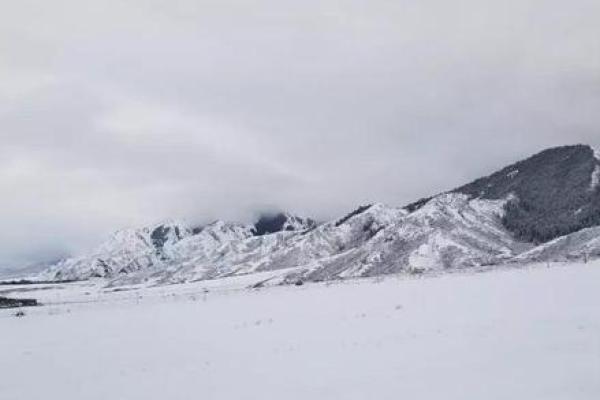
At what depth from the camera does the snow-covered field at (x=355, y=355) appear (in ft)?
50.9

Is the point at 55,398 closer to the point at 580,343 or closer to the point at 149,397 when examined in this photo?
the point at 149,397

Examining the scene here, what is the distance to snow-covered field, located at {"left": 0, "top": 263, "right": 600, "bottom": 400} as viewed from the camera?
1552 centimetres

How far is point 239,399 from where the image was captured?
16219 mm

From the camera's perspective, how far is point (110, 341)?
34.0m

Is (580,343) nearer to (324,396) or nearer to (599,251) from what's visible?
(324,396)

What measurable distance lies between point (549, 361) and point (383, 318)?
15.0 m

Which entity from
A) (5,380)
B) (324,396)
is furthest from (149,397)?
(5,380)

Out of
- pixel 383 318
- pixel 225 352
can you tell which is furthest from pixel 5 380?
pixel 383 318

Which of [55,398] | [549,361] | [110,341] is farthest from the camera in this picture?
[110,341]

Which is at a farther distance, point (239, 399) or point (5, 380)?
point (5, 380)

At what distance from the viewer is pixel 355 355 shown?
21000mm

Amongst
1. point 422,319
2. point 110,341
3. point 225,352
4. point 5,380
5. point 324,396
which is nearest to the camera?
point 324,396

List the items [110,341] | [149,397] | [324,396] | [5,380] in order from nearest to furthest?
1. [324,396]
2. [149,397]
3. [5,380]
4. [110,341]

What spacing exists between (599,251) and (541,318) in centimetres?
13362
